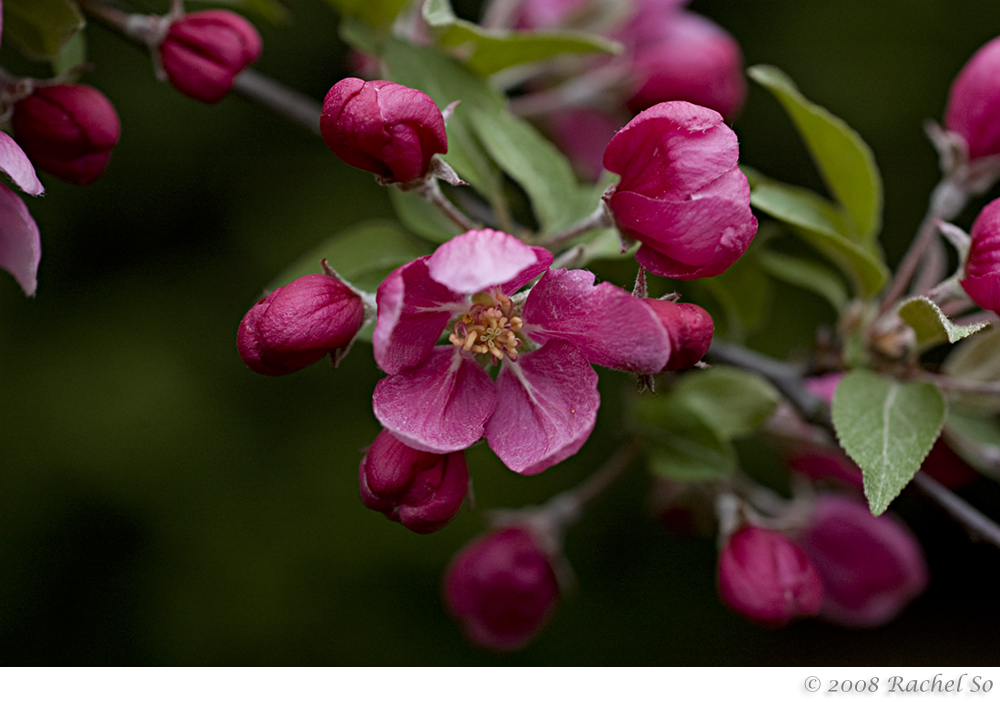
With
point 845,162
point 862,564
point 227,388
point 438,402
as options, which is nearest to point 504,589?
point 862,564

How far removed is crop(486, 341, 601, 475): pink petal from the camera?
696mm

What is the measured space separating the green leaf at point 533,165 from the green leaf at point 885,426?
13.6 inches

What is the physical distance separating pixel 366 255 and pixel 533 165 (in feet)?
0.73

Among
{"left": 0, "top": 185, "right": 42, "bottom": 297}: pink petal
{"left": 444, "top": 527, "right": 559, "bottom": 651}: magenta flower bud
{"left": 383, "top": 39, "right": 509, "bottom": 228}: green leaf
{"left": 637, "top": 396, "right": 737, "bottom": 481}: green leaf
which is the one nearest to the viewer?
{"left": 0, "top": 185, "right": 42, "bottom": 297}: pink petal

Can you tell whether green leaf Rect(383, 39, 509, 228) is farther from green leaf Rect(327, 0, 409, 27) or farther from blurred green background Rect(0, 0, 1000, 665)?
blurred green background Rect(0, 0, 1000, 665)

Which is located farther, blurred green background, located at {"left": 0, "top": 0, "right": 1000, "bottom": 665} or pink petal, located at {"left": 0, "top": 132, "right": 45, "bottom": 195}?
Answer: blurred green background, located at {"left": 0, "top": 0, "right": 1000, "bottom": 665}

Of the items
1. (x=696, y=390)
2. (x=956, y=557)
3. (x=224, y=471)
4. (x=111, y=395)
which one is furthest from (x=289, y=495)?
(x=956, y=557)

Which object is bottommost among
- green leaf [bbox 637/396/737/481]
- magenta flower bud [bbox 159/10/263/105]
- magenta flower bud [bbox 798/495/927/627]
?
magenta flower bud [bbox 798/495/927/627]

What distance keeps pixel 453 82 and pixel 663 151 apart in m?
0.38

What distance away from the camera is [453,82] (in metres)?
0.99

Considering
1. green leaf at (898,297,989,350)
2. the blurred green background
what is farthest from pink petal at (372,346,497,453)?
the blurred green background

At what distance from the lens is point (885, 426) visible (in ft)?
2.76

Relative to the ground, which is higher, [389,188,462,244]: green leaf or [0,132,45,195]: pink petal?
[0,132,45,195]: pink petal

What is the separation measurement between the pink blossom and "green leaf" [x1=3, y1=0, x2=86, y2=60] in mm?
242
